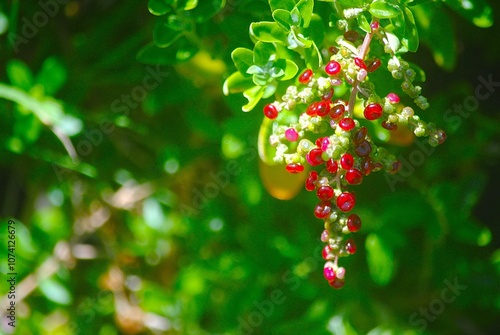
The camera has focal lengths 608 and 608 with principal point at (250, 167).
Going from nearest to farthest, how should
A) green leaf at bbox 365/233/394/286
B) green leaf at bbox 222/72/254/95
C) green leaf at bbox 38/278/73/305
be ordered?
1. green leaf at bbox 222/72/254/95
2. green leaf at bbox 365/233/394/286
3. green leaf at bbox 38/278/73/305

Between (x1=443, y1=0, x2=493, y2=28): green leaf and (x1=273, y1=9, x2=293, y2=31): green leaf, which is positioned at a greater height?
(x1=273, y1=9, x2=293, y2=31): green leaf

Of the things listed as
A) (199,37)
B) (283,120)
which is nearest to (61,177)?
(199,37)

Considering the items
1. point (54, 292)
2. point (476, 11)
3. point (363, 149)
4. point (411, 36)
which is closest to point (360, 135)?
point (363, 149)

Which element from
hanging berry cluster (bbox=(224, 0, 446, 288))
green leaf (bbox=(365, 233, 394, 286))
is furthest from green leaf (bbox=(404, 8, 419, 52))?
green leaf (bbox=(365, 233, 394, 286))

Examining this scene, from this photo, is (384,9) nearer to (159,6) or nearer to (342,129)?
(342,129)

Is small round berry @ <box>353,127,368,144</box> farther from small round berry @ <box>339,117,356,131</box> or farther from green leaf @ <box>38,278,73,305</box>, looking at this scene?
green leaf @ <box>38,278,73,305</box>
